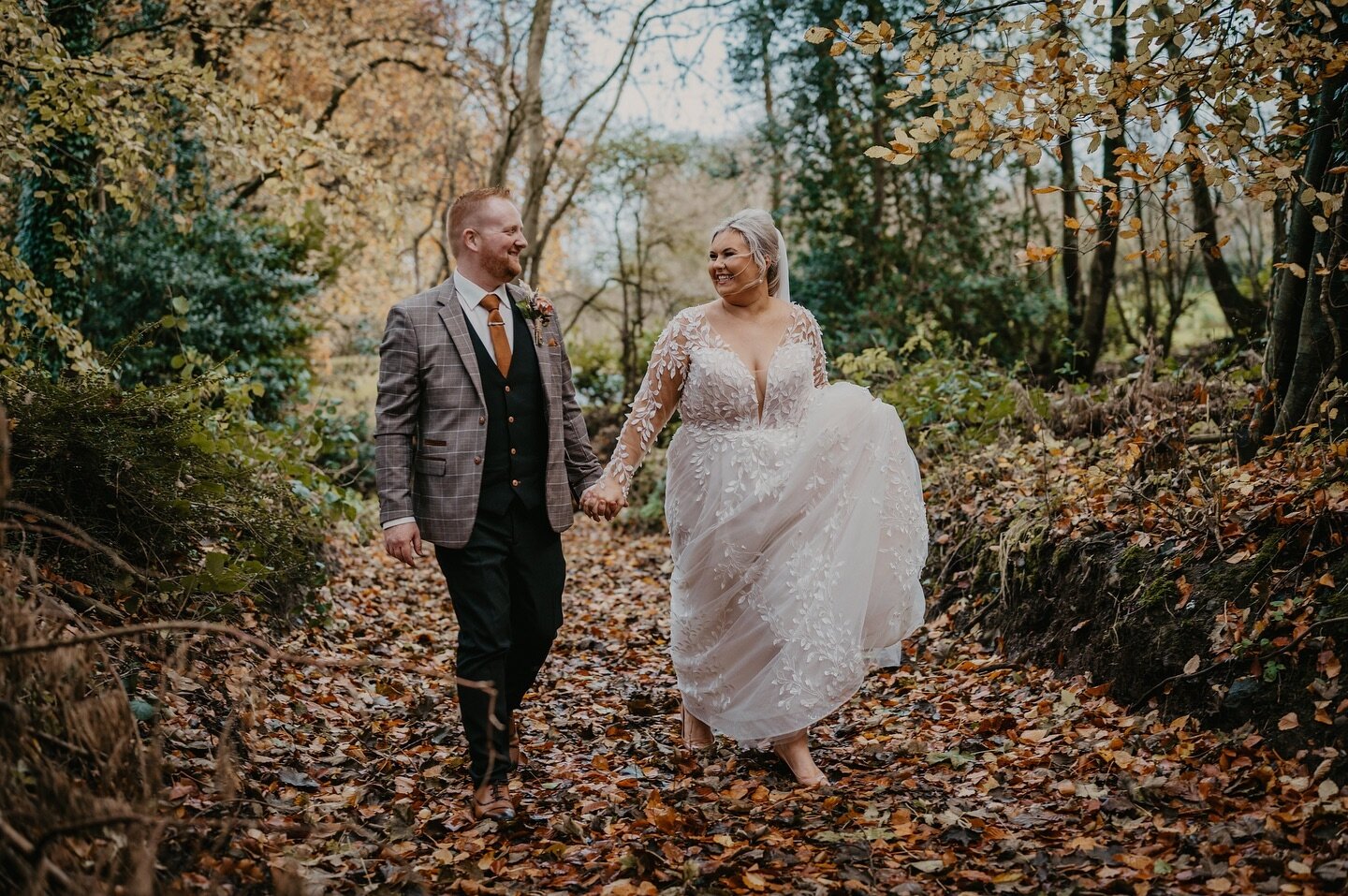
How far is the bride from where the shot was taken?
4512mm

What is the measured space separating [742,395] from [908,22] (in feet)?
5.61

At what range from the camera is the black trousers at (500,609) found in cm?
420

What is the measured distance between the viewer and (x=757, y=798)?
4223 millimetres

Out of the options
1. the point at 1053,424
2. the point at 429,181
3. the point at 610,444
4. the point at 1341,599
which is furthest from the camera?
the point at 429,181

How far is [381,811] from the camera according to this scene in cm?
416

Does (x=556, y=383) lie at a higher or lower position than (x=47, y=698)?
higher

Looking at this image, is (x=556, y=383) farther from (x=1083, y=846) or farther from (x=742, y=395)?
(x=1083, y=846)

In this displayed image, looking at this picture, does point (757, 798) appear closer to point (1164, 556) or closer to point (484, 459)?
point (484, 459)

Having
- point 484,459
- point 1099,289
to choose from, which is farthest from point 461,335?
point 1099,289

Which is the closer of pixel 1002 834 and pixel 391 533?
pixel 1002 834

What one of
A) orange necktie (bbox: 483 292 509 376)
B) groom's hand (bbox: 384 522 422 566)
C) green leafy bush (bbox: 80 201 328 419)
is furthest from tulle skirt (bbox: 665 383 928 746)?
green leafy bush (bbox: 80 201 328 419)

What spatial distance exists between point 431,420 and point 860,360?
5.76 m

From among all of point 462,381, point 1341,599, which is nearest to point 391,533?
point 462,381

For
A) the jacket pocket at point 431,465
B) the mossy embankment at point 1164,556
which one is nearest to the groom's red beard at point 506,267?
the jacket pocket at point 431,465
